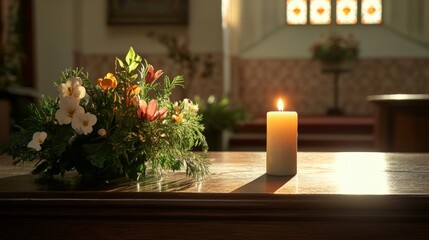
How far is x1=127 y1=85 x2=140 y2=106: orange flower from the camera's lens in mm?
1709

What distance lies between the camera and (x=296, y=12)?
10.7 metres

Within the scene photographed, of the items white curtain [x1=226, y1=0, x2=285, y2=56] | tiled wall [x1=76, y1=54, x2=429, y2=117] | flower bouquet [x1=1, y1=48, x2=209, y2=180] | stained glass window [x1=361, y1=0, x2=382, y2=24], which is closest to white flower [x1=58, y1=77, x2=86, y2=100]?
flower bouquet [x1=1, y1=48, x2=209, y2=180]

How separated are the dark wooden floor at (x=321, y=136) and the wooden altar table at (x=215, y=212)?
21.9ft

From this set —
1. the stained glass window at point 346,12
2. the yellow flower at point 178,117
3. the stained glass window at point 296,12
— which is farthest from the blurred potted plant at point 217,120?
the yellow flower at point 178,117

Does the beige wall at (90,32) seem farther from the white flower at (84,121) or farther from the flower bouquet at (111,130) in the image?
the white flower at (84,121)

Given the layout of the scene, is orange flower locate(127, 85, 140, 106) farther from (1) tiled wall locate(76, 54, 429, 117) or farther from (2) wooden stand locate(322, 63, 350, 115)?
(1) tiled wall locate(76, 54, 429, 117)

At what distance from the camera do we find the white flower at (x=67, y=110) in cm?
167

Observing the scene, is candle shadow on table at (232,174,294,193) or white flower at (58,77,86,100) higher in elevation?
white flower at (58,77,86,100)

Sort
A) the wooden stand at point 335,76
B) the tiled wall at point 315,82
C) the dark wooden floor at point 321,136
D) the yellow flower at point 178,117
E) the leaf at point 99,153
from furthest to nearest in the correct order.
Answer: the tiled wall at point 315,82
the wooden stand at point 335,76
the dark wooden floor at point 321,136
the yellow flower at point 178,117
the leaf at point 99,153

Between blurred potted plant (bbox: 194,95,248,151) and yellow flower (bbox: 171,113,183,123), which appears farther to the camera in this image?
blurred potted plant (bbox: 194,95,248,151)

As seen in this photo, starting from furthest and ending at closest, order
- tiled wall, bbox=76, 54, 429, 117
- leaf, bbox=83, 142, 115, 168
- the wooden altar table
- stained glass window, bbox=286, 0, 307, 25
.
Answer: stained glass window, bbox=286, 0, 307, 25
tiled wall, bbox=76, 54, 429, 117
leaf, bbox=83, 142, 115, 168
the wooden altar table

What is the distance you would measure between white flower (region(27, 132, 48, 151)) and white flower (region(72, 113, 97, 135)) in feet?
0.27

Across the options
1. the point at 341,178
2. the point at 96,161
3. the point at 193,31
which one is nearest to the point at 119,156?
the point at 96,161

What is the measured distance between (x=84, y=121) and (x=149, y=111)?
148 millimetres
